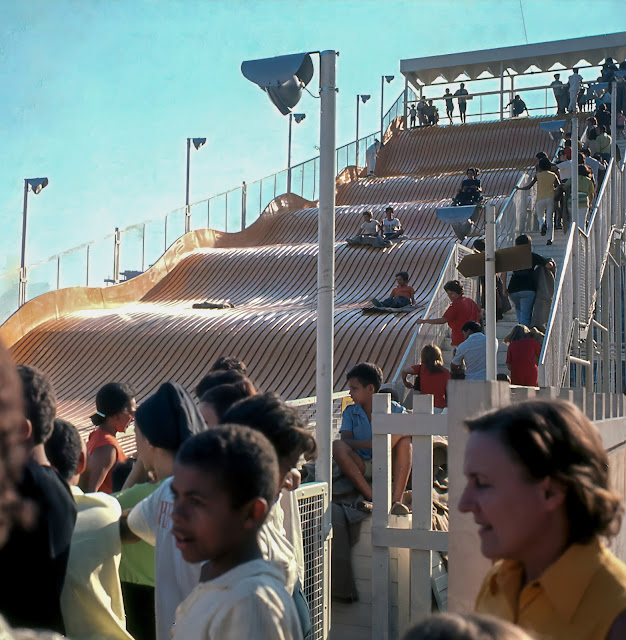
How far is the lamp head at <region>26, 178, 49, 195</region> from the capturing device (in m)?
18.4

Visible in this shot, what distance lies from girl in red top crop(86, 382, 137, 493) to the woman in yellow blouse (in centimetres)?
266

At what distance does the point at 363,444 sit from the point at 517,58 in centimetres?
2991

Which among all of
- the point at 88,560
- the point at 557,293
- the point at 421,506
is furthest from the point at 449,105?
the point at 88,560

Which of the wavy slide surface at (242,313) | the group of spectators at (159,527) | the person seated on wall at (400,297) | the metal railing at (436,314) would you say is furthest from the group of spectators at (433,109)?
the group of spectators at (159,527)

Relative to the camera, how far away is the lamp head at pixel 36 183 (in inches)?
723

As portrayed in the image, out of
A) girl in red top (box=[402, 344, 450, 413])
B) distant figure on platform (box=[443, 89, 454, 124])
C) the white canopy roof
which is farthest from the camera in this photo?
distant figure on platform (box=[443, 89, 454, 124])

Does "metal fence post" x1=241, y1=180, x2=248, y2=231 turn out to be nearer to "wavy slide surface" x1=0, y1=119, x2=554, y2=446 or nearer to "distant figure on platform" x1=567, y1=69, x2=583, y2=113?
"wavy slide surface" x1=0, y1=119, x2=554, y2=446

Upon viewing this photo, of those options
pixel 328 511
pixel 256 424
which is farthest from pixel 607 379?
pixel 256 424

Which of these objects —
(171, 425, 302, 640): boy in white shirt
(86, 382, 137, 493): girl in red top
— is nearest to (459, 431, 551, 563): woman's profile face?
(171, 425, 302, 640): boy in white shirt

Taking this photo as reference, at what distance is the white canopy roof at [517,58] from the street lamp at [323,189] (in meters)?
29.9

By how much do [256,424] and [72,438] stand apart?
547 mm

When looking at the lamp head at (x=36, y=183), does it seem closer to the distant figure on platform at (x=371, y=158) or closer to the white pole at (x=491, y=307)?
the distant figure on platform at (x=371, y=158)

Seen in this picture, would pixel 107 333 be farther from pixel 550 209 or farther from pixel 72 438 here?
pixel 72 438

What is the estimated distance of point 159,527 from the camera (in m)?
2.74
